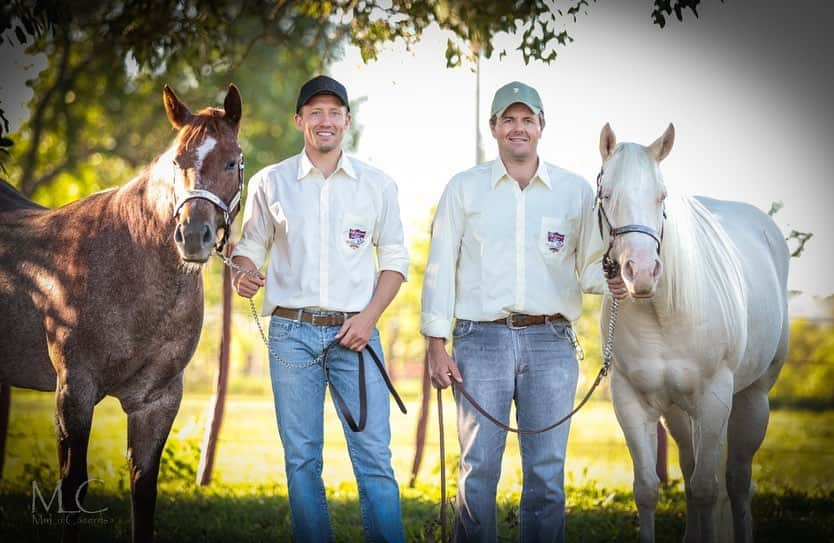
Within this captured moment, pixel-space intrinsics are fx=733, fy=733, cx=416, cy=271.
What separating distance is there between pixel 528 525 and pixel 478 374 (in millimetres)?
700

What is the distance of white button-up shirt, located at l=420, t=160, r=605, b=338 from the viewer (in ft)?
10.8

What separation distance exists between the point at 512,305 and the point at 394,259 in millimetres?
581

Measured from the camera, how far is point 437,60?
709cm

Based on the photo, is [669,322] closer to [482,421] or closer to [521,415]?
[521,415]

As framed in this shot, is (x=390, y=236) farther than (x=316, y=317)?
Yes

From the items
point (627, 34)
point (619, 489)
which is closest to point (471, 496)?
point (619, 489)

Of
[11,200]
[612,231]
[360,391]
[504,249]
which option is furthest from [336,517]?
[612,231]

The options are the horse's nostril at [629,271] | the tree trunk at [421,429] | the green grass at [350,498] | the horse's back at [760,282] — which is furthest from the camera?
the tree trunk at [421,429]

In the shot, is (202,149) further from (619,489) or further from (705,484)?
(619,489)

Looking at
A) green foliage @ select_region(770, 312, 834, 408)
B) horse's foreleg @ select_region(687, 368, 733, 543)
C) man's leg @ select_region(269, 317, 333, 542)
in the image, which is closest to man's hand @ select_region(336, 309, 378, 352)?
man's leg @ select_region(269, 317, 333, 542)

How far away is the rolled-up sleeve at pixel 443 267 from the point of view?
10.9ft

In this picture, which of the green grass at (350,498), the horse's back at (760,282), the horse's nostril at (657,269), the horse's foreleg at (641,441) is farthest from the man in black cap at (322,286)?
the horse's back at (760,282)

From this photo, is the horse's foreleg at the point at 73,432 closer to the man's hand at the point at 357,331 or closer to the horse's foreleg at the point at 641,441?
the man's hand at the point at 357,331

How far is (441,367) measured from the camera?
3.29 m
